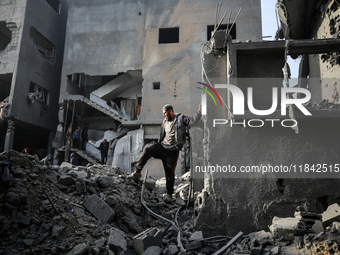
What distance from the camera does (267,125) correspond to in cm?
417

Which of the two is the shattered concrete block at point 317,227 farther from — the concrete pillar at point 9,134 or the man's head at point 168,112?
the concrete pillar at point 9,134

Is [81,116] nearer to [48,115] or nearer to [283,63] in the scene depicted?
[48,115]

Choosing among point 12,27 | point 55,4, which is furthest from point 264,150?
point 55,4

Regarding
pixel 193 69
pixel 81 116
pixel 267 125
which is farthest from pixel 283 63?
pixel 81 116

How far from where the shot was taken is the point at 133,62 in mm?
16625

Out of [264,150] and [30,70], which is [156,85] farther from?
[264,150]

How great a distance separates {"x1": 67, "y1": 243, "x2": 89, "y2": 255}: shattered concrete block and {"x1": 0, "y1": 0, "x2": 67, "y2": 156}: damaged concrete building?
1467cm

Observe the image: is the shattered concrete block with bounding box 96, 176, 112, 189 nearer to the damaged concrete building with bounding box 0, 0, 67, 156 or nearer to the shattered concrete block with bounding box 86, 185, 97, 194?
the shattered concrete block with bounding box 86, 185, 97, 194

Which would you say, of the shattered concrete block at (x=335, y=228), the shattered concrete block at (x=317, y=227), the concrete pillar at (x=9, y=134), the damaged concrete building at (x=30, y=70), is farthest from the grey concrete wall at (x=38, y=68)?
the shattered concrete block at (x=335, y=228)

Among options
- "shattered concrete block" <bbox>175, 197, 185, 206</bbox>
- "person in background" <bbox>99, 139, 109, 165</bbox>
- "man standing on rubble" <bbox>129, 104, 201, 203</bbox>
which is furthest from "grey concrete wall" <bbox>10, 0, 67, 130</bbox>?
"shattered concrete block" <bbox>175, 197, 185, 206</bbox>

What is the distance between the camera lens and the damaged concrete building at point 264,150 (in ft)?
13.2

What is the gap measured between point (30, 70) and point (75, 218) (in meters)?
15.7

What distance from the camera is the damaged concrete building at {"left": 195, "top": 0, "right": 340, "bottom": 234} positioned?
13.2 feet

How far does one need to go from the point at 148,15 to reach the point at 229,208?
15.3 metres
